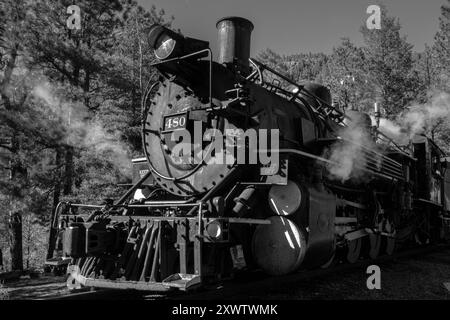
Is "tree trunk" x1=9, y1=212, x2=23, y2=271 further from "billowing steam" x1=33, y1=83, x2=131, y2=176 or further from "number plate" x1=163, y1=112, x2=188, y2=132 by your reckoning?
"number plate" x1=163, y1=112, x2=188, y2=132

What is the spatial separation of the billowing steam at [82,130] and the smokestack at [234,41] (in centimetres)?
952

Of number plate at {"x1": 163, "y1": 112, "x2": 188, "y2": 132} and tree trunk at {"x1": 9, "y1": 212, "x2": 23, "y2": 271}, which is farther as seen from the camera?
tree trunk at {"x1": 9, "y1": 212, "x2": 23, "y2": 271}

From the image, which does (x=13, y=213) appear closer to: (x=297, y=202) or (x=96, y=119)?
(x=96, y=119)

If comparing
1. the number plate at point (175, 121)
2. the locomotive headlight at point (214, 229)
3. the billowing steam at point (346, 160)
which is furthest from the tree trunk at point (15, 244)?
the locomotive headlight at point (214, 229)

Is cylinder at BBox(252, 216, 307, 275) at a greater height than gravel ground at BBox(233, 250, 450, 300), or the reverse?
cylinder at BBox(252, 216, 307, 275)

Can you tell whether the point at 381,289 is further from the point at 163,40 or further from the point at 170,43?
the point at 163,40

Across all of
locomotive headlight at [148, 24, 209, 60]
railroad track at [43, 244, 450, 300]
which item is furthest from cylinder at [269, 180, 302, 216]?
locomotive headlight at [148, 24, 209, 60]

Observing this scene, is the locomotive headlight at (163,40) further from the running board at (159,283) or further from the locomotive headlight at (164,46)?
the running board at (159,283)

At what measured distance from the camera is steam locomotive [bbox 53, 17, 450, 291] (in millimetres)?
4797

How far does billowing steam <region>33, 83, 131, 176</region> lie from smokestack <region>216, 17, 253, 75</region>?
9522 mm

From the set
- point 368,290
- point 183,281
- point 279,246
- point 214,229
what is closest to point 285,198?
point 279,246

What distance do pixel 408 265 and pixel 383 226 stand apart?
1.03 m

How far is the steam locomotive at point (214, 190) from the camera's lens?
480 centimetres

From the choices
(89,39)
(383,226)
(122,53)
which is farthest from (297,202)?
(122,53)
